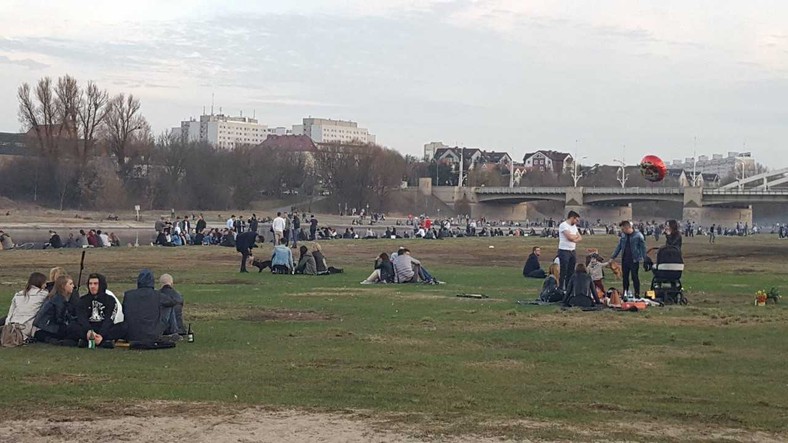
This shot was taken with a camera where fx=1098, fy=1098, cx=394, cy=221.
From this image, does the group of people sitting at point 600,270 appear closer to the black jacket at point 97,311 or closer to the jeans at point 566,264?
the jeans at point 566,264

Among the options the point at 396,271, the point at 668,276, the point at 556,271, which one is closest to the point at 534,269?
the point at 396,271

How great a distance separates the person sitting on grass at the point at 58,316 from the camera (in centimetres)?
1378

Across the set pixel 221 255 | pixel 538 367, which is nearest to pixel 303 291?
pixel 538 367

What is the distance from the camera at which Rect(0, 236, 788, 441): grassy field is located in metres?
9.82

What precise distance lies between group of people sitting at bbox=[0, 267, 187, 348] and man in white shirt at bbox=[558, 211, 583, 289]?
8860mm

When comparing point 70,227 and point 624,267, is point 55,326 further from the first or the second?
point 70,227

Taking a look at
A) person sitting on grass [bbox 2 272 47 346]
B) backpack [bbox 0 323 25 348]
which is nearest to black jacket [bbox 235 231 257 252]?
person sitting on grass [bbox 2 272 47 346]

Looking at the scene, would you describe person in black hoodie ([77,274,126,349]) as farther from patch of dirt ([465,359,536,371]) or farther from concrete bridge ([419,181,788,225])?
concrete bridge ([419,181,788,225])

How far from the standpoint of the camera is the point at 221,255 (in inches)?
1592

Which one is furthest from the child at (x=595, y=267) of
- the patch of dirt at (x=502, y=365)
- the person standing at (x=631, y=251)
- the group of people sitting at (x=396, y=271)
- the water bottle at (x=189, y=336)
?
the water bottle at (x=189, y=336)

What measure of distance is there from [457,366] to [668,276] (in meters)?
8.89

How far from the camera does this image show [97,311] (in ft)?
45.3

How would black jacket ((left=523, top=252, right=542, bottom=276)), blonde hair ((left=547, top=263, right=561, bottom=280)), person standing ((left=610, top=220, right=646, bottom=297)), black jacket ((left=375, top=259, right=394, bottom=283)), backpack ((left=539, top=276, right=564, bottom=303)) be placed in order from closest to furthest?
backpack ((left=539, top=276, right=564, bottom=303)) < person standing ((left=610, top=220, right=646, bottom=297)) < blonde hair ((left=547, top=263, right=561, bottom=280)) < black jacket ((left=375, top=259, right=394, bottom=283)) < black jacket ((left=523, top=252, right=542, bottom=276))

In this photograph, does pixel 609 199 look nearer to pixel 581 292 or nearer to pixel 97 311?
pixel 581 292
